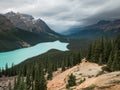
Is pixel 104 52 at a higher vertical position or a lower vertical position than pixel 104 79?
higher

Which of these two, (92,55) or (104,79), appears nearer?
(104,79)

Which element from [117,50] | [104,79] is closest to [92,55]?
[117,50]

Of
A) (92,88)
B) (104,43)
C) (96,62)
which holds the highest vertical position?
(104,43)

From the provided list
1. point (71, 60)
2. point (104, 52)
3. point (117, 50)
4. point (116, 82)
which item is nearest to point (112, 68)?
point (117, 50)

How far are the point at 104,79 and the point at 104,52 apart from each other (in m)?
79.9

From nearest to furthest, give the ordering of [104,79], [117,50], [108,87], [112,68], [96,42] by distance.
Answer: [108,87] < [104,79] < [112,68] < [117,50] < [96,42]

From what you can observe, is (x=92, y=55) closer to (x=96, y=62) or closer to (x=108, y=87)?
(x=96, y=62)

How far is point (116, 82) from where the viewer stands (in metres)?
48.7

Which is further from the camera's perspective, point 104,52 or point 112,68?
point 104,52

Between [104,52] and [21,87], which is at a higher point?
[104,52]

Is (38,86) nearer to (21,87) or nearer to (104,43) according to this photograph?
(21,87)

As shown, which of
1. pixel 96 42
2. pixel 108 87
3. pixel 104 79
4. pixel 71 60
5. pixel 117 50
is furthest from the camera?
pixel 71 60

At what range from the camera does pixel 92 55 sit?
138875 mm

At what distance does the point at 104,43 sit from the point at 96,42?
5.49 metres
